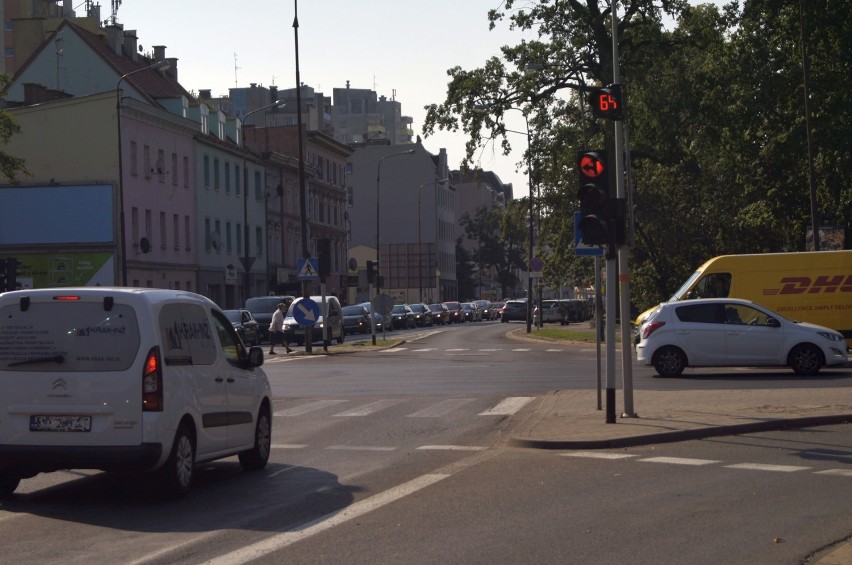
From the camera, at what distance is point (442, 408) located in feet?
66.7

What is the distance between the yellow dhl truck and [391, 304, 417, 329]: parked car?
155 feet

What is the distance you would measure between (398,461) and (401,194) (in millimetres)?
124178

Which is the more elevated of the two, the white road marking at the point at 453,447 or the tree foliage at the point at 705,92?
the tree foliage at the point at 705,92

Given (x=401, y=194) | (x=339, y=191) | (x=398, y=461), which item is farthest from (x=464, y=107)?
(x=401, y=194)

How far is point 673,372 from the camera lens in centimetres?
2689

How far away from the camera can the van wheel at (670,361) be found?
26873 mm

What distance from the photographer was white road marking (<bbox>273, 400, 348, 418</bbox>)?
1984 centimetres

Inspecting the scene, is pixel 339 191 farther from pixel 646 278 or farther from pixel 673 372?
pixel 673 372

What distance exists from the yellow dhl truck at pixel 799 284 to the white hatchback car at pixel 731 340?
368 cm

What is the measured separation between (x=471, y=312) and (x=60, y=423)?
9155 cm

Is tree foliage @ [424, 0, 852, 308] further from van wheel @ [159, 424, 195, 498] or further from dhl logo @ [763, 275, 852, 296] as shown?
van wheel @ [159, 424, 195, 498]

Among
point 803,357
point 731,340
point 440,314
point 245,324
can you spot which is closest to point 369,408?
point 731,340

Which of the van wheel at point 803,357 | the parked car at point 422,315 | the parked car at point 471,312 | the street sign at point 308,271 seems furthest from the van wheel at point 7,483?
the parked car at point 471,312

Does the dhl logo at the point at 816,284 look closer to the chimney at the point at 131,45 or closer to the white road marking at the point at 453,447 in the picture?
the white road marking at the point at 453,447
